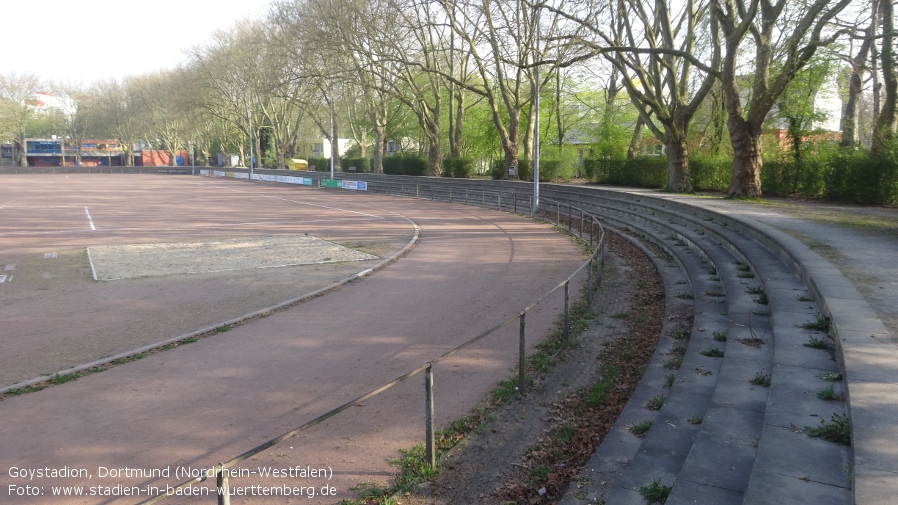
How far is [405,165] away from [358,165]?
11.5 m

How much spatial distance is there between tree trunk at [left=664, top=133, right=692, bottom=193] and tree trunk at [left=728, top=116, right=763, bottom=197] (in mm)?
4308

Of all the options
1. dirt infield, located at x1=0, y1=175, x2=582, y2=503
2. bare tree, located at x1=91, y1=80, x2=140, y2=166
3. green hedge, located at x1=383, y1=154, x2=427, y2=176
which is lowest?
dirt infield, located at x1=0, y1=175, x2=582, y2=503

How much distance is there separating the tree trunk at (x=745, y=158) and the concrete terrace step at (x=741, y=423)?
16.3 m

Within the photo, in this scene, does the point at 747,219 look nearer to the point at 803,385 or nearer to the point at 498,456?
the point at 803,385

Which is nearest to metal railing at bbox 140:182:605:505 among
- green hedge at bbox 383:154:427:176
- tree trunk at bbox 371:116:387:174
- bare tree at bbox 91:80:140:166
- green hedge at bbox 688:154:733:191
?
green hedge at bbox 383:154:427:176

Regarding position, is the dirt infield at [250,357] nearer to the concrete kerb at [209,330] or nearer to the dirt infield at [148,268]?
the dirt infield at [148,268]

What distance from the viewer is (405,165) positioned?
183ft

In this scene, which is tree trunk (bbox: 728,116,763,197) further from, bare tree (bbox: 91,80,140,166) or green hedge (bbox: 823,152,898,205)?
bare tree (bbox: 91,80,140,166)

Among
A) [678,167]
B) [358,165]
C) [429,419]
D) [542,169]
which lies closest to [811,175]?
[678,167]

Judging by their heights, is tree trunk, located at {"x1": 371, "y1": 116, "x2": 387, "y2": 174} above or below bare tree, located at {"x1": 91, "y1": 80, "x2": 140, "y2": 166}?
below

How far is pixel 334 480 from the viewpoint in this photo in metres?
5.56

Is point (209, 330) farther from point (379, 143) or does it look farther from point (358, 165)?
point (358, 165)

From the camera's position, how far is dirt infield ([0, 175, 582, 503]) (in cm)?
598

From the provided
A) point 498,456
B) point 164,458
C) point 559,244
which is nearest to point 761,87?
point 559,244
